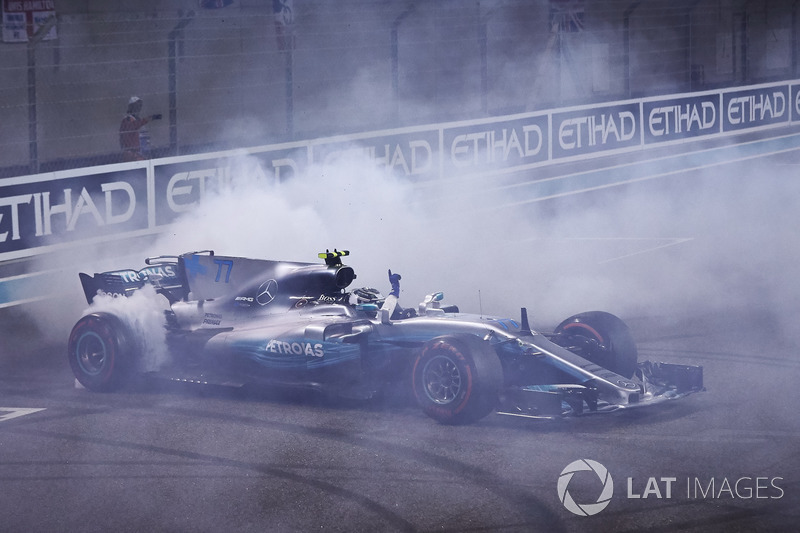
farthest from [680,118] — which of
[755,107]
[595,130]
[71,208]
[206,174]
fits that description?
[71,208]

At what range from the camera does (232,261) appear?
920 cm

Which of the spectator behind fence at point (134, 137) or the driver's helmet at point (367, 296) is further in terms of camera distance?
the spectator behind fence at point (134, 137)

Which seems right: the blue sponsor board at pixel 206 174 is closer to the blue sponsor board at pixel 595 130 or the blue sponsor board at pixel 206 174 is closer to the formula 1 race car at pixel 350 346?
the formula 1 race car at pixel 350 346

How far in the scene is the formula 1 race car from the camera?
7.61m

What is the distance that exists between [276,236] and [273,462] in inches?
191

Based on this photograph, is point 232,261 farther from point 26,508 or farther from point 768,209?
point 768,209

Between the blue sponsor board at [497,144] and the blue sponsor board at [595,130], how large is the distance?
0.44 meters

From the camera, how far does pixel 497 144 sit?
17594 millimetres

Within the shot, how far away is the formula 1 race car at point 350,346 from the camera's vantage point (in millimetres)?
7605

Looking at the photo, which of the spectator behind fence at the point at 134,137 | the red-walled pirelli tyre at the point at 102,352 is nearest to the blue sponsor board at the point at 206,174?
the spectator behind fence at the point at 134,137

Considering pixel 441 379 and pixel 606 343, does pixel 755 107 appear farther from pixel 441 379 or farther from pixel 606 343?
pixel 441 379

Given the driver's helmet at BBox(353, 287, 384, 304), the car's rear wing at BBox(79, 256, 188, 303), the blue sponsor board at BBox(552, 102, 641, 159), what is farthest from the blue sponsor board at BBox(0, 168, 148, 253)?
the blue sponsor board at BBox(552, 102, 641, 159)

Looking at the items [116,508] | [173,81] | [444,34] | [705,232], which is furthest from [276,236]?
[444,34]

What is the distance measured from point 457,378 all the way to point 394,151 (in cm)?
867
